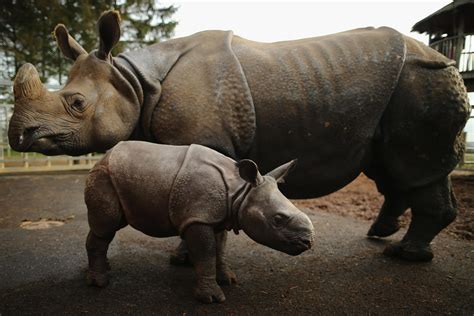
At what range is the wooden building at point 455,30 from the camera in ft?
30.7

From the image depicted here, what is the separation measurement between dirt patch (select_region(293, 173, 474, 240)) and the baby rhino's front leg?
3300mm

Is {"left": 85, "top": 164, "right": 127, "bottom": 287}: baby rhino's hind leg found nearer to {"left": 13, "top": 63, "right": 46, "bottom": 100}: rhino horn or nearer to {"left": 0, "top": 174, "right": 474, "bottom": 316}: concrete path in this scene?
{"left": 0, "top": 174, "right": 474, "bottom": 316}: concrete path

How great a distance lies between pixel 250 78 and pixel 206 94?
384mm

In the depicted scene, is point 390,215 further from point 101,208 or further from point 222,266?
point 101,208

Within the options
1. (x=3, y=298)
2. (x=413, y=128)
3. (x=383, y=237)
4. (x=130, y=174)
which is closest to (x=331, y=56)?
(x=413, y=128)

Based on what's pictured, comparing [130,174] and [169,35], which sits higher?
[169,35]

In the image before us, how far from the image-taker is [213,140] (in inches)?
99.3

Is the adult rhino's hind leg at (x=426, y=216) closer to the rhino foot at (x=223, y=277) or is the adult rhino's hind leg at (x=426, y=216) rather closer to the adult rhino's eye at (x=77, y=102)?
the rhino foot at (x=223, y=277)

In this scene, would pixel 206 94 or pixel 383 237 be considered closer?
pixel 206 94

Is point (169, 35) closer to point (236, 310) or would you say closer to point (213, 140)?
point (213, 140)

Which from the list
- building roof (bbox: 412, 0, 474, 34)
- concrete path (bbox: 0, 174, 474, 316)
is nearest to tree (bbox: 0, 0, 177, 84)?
concrete path (bbox: 0, 174, 474, 316)

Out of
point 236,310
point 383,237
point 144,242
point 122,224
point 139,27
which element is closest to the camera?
point 236,310

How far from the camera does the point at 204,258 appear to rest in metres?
2.19

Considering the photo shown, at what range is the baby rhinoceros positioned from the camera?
205cm
